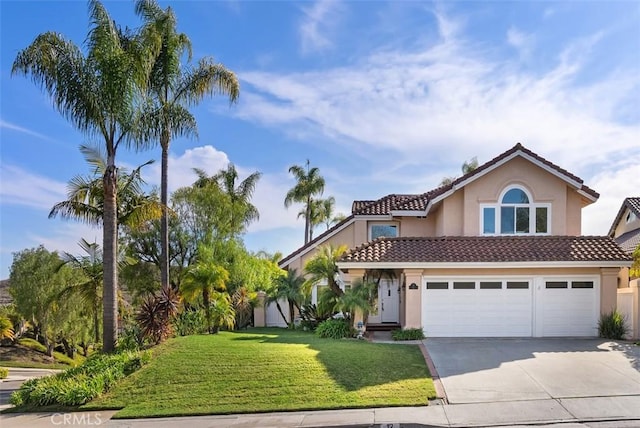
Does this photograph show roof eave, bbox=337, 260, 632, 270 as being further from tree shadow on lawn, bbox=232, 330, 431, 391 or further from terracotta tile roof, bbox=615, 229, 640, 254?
terracotta tile roof, bbox=615, 229, 640, 254

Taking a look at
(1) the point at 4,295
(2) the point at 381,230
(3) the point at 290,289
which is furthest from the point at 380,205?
(1) the point at 4,295

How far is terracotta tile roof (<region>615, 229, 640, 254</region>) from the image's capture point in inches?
907

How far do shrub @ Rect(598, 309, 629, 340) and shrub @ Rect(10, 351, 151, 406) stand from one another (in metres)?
15.2

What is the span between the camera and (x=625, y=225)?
28625mm

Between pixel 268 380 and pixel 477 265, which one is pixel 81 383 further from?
pixel 477 265

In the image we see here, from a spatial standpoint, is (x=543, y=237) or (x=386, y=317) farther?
(x=386, y=317)

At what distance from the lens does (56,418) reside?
32.2 feet

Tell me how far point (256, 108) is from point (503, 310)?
42.2ft

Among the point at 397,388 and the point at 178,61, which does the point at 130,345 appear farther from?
the point at 178,61

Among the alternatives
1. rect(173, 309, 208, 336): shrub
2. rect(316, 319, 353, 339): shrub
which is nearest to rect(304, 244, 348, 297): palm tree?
rect(316, 319, 353, 339): shrub

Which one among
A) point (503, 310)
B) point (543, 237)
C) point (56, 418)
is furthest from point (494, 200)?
point (56, 418)

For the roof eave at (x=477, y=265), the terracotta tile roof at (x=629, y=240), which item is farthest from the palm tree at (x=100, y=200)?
the terracotta tile roof at (x=629, y=240)

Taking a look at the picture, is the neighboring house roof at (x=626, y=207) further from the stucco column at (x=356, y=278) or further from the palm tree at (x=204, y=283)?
the palm tree at (x=204, y=283)

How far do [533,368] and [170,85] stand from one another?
16.3 meters
